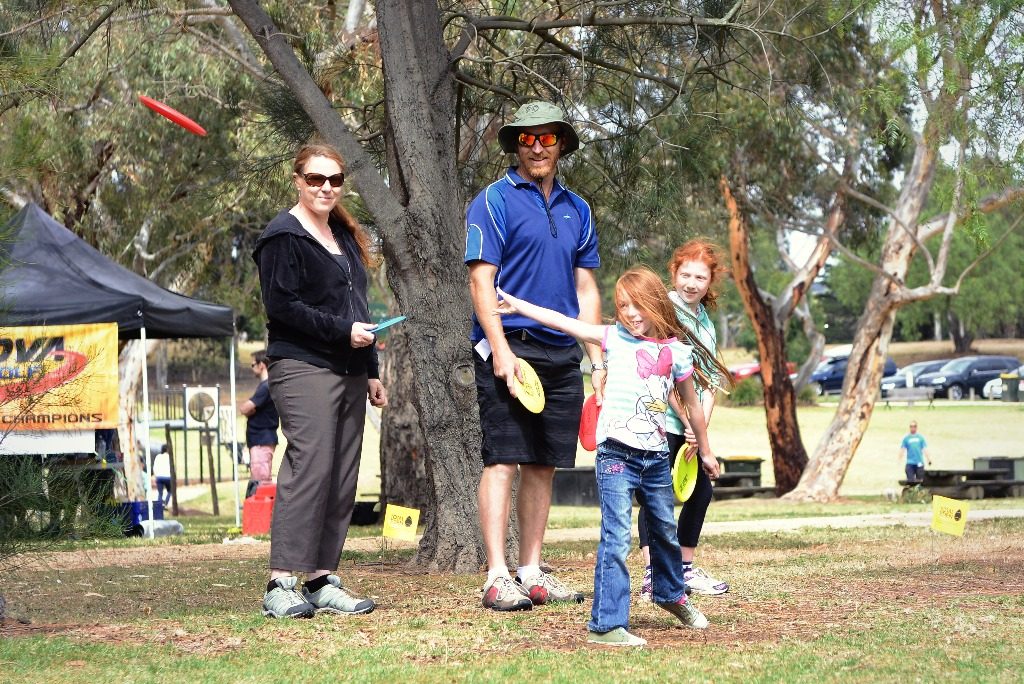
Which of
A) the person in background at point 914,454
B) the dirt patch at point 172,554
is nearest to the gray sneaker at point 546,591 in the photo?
the dirt patch at point 172,554

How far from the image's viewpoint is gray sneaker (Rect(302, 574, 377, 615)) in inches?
211

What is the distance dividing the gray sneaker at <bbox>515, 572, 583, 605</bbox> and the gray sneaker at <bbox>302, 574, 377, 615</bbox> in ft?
2.07

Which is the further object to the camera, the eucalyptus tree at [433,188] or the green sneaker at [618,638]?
the eucalyptus tree at [433,188]

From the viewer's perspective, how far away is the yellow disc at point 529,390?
5.33 meters

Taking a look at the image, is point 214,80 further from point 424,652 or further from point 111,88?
point 424,652

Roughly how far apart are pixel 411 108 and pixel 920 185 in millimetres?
15370

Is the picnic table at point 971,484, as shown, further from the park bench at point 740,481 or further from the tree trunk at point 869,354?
the park bench at point 740,481

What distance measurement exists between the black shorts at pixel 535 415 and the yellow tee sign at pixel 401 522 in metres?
2.41

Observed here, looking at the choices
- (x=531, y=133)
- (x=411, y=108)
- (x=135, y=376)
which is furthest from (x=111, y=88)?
(x=531, y=133)

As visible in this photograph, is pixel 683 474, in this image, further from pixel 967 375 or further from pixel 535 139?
pixel 967 375

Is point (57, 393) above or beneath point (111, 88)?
beneath

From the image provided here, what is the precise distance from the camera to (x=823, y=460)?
70.5 feet

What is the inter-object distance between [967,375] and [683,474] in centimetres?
4717

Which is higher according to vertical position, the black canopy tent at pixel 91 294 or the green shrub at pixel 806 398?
the black canopy tent at pixel 91 294
